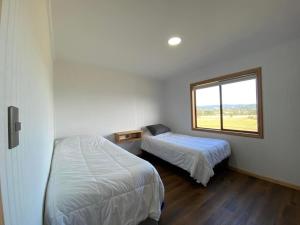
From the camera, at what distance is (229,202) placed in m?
1.92

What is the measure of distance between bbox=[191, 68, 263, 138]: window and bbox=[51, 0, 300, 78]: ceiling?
0.55 meters

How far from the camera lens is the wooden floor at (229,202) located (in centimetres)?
162

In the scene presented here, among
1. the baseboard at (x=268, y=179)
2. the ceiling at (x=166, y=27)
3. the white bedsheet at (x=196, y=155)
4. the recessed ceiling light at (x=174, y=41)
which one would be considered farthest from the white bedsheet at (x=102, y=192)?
the baseboard at (x=268, y=179)

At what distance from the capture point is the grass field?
272 centimetres

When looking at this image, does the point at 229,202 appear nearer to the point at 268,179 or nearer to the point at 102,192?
the point at 268,179

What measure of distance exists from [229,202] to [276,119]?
159 cm

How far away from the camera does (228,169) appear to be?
291 cm

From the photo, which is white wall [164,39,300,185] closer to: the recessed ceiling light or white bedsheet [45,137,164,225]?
the recessed ceiling light

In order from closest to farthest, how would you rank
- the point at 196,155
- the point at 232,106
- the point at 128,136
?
1. the point at 196,155
2. the point at 232,106
3. the point at 128,136

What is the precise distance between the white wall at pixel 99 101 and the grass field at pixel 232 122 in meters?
1.46

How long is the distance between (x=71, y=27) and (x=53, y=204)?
1.96 m

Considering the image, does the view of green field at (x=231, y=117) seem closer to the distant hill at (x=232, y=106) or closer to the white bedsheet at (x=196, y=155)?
the distant hill at (x=232, y=106)

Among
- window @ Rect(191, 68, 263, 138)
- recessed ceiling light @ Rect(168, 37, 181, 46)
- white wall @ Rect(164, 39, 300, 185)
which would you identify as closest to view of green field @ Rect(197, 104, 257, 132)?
window @ Rect(191, 68, 263, 138)

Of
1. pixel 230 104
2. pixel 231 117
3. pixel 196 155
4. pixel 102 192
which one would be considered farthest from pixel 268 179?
pixel 102 192
